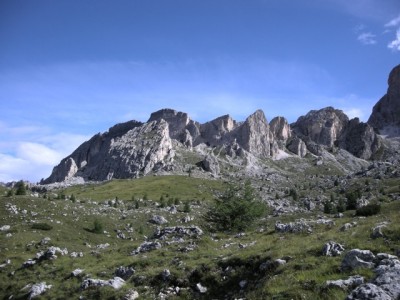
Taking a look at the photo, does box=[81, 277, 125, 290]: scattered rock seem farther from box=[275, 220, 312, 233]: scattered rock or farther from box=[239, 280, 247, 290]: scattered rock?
box=[275, 220, 312, 233]: scattered rock

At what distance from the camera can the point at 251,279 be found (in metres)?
18.6

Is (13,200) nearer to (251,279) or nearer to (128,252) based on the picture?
(128,252)

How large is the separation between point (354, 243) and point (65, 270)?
70.1 ft

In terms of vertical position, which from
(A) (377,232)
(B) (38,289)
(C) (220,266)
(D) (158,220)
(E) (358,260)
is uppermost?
(A) (377,232)

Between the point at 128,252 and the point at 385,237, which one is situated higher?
the point at 385,237

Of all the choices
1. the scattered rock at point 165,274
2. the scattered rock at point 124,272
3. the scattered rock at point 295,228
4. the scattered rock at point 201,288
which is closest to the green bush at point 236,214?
the scattered rock at point 295,228

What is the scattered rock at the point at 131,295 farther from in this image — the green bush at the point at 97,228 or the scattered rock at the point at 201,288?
the green bush at the point at 97,228

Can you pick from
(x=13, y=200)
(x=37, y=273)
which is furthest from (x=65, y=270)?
(x=13, y=200)

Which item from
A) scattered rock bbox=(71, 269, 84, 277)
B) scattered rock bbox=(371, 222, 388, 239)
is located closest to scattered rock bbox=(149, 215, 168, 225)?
scattered rock bbox=(71, 269, 84, 277)

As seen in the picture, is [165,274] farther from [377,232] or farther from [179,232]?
[179,232]

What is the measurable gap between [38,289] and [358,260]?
69.6 feet

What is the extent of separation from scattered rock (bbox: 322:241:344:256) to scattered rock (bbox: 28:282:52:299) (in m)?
18.8

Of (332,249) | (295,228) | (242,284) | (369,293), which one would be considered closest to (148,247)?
(295,228)

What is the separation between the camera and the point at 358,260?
49.0ft
